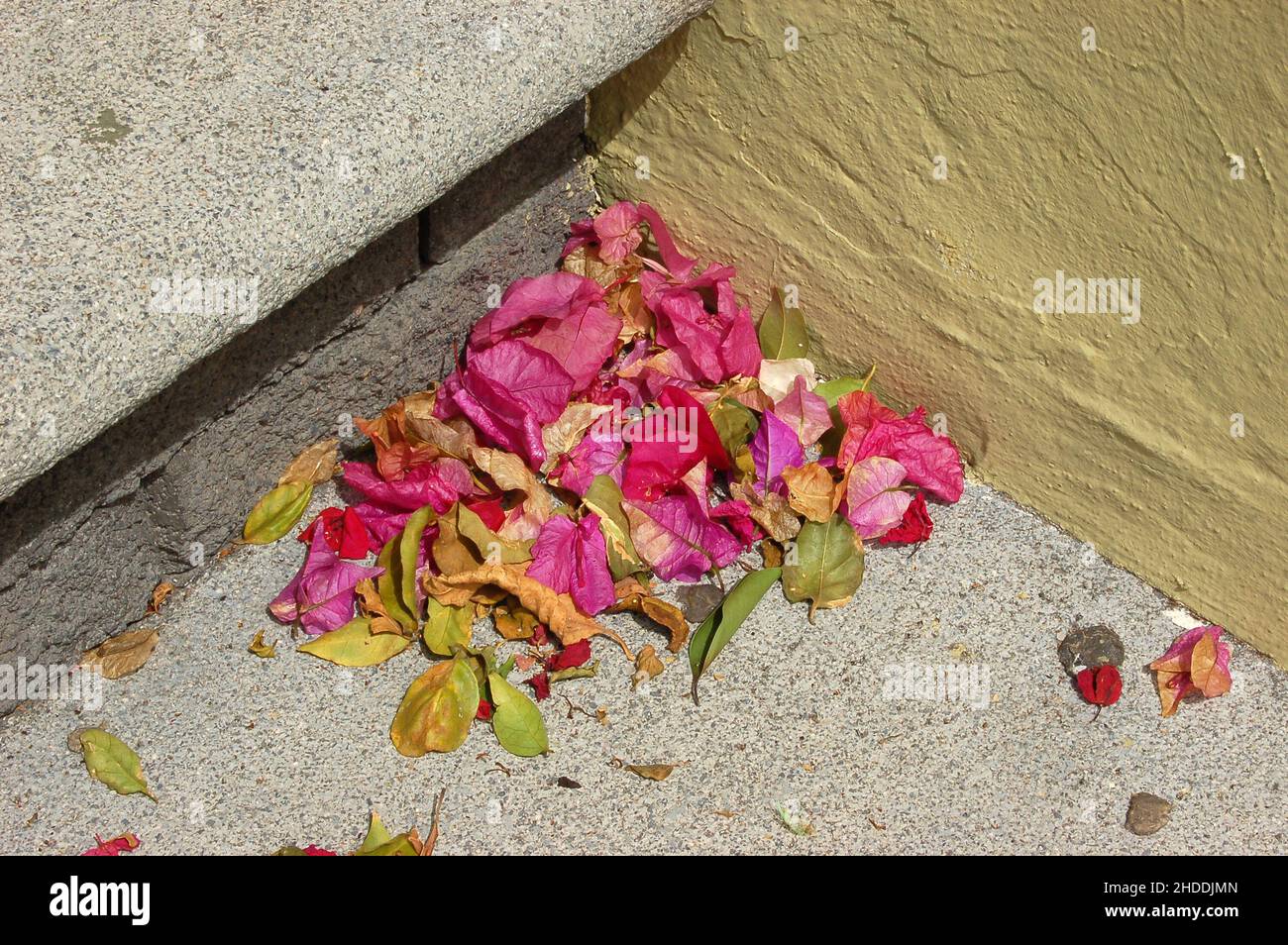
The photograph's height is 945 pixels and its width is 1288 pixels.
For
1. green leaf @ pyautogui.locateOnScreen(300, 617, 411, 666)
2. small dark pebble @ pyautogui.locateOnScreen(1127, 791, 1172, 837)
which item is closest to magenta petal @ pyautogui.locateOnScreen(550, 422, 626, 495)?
green leaf @ pyautogui.locateOnScreen(300, 617, 411, 666)

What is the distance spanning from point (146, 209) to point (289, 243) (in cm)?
21

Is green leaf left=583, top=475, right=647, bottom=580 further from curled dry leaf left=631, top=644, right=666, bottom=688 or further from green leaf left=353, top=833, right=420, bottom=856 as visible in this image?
green leaf left=353, top=833, right=420, bottom=856

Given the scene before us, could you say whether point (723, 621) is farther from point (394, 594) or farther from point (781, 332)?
point (781, 332)

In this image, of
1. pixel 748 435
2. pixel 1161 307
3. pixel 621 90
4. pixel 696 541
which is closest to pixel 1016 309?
pixel 1161 307

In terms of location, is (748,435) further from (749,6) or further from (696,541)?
(749,6)

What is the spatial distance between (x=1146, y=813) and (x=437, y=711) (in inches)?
48.4

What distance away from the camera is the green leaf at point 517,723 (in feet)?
7.13

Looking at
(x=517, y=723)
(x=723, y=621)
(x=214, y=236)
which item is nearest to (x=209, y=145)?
(x=214, y=236)

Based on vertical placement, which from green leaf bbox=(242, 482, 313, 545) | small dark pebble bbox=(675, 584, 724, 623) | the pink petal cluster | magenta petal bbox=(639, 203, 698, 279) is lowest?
small dark pebble bbox=(675, 584, 724, 623)

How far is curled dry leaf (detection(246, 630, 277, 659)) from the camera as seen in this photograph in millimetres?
2285

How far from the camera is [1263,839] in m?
2.15

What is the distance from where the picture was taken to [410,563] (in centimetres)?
227

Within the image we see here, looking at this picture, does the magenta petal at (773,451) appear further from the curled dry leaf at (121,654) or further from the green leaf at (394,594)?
the curled dry leaf at (121,654)

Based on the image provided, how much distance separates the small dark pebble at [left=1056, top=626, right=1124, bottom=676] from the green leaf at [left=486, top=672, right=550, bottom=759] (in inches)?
39.0
